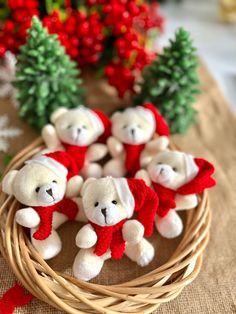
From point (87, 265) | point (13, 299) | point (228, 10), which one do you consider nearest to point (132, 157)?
point (87, 265)

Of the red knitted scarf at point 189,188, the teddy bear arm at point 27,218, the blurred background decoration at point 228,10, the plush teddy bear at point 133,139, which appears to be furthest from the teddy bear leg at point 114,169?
the blurred background decoration at point 228,10

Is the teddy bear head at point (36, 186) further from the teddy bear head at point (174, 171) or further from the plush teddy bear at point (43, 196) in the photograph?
the teddy bear head at point (174, 171)

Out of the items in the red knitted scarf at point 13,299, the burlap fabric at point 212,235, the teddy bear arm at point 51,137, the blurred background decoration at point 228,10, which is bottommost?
the red knitted scarf at point 13,299

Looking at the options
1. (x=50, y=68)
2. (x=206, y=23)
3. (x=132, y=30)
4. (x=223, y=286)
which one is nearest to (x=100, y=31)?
(x=132, y=30)

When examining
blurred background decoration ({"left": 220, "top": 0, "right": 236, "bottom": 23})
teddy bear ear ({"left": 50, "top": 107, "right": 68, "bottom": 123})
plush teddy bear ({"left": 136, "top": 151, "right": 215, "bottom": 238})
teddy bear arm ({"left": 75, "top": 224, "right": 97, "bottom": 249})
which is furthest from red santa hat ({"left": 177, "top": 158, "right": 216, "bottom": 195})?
blurred background decoration ({"left": 220, "top": 0, "right": 236, "bottom": 23})

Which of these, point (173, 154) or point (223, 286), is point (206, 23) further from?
point (223, 286)

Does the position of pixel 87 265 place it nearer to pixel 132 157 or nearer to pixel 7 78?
pixel 132 157
